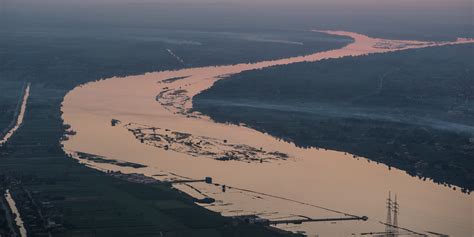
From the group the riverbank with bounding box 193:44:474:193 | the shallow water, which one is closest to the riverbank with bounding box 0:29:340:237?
the shallow water

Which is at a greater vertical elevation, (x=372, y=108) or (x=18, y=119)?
(x=372, y=108)

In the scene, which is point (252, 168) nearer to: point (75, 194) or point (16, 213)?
point (75, 194)

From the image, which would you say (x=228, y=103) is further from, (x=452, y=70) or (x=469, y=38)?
(x=469, y=38)

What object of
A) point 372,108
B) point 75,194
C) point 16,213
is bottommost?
point 16,213

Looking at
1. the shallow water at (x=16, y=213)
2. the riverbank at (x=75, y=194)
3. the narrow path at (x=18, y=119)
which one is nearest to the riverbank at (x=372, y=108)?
the narrow path at (x=18, y=119)

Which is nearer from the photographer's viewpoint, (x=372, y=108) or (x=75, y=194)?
(x=75, y=194)

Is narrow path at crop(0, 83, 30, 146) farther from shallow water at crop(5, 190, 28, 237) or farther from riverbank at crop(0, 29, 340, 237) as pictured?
shallow water at crop(5, 190, 28, 237)

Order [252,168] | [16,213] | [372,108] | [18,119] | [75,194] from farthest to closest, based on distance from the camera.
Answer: [372,108] < [18,119] < [252,168] < [75,194] < [16,213]

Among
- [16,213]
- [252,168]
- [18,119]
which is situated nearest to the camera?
[16,213]

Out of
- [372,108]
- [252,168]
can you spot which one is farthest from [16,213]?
[372,108]
